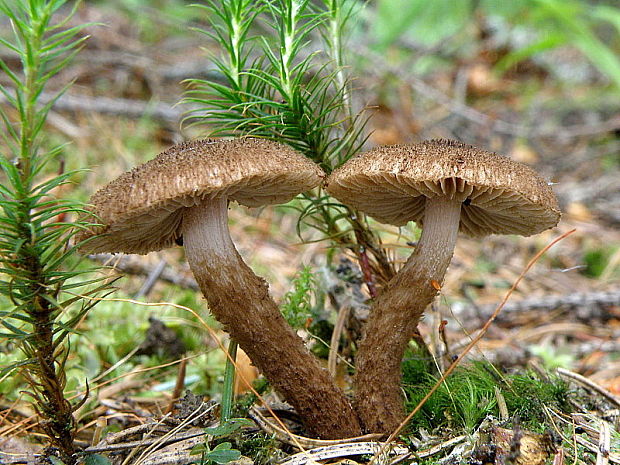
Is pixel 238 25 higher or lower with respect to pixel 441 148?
higher

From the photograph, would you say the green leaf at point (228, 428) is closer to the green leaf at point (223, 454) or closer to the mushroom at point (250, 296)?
the green leaf at point (223, 454)

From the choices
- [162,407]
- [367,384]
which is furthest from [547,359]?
[162,407]

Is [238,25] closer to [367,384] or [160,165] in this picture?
[160,165]

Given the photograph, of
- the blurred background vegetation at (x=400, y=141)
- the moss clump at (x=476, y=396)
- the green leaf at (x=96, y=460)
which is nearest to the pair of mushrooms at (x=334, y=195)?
the moss clump at (x=476, y=396)

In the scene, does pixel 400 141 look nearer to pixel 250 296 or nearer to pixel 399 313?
pixel 399 313

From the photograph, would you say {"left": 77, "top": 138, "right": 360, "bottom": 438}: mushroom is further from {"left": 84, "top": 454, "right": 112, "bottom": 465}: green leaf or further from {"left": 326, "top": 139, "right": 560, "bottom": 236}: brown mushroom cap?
{"left": 84, "top": 454, "right": 112, "bottom": 465}: green leaf

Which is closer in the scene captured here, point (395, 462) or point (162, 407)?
point (395, 462)

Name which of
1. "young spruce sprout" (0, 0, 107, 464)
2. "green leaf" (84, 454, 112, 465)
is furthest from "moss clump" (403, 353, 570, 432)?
"young spruce sprout" (0, 0, 107, 464)
